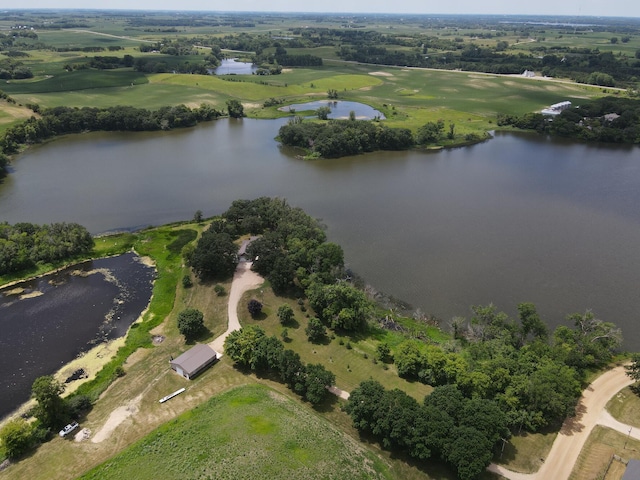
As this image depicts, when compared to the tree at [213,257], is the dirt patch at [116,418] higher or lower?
lower

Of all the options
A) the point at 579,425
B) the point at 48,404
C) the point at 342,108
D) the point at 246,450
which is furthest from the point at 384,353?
the point at 342,108

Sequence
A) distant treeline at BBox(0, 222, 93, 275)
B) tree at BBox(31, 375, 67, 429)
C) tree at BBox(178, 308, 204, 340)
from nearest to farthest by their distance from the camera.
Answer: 1. tree at BBox(31, 375, 67, 429)
2. tree at BBox(178, 308, 204, 340)
3. distant treeline at BBox(0, 222, 93, 275)

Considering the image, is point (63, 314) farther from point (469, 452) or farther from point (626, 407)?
point (626, 407)

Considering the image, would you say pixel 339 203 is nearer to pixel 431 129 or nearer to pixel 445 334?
pixel 445 334

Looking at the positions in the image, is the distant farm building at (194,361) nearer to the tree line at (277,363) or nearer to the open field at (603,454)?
the tree line at (277,363)

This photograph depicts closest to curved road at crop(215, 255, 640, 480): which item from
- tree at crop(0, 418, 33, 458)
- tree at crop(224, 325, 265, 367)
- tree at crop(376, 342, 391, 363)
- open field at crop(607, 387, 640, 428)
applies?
open field at crop(607, 387, 640, 428)

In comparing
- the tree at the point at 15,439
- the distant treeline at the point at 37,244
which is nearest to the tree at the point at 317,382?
the tree at the point at 15,439

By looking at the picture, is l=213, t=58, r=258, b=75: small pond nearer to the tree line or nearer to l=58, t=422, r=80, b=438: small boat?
the tree line
